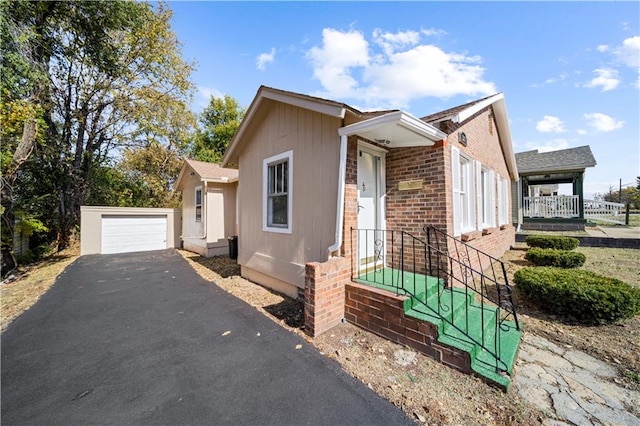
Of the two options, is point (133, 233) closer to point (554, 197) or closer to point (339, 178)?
point (339, 178)

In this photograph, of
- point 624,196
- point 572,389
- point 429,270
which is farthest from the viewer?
point 624,196

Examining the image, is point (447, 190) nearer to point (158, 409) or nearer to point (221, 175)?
point (158, 409)

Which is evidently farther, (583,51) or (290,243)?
(583,51)

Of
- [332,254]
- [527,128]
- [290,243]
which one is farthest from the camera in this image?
[527,128]

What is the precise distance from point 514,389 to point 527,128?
991cm

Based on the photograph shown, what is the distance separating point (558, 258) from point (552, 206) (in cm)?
940

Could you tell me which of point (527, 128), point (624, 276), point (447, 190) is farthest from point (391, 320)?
point (527, 128)

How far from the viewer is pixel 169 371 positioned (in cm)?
297

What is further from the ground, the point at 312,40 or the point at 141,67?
the point at 141,67

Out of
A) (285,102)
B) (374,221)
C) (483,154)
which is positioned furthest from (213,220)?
(483,154)

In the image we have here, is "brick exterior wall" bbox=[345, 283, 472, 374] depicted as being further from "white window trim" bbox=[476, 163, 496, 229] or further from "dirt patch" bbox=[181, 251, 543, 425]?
"white window trim" bbox=[476, 163, 496, 229]

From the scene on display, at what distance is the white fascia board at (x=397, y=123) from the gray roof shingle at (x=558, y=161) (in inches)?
536

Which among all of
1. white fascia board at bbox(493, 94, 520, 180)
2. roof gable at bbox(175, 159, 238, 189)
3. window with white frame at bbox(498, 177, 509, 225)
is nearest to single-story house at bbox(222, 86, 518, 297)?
white fascia board at bbox(493, 94, 520, 180)

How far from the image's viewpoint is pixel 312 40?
6.91 metres
